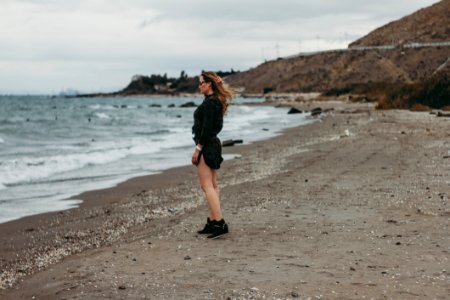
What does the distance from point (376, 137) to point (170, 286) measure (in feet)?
49.8

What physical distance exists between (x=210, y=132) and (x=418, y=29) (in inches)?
5407

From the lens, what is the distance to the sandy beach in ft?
15.7

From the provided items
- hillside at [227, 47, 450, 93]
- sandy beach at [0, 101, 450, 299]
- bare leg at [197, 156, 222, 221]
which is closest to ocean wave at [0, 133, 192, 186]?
sandy beach at [0, 101, 450, 299]

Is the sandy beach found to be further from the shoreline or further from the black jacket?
the black jacket

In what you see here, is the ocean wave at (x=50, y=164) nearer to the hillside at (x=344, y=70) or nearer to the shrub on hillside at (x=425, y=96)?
the shrub on hillside at (x=425, y=96)

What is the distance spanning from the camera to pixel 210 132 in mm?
6840

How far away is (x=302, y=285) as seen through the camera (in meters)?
4.70

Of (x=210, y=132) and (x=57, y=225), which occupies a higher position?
(x=210, y=132)

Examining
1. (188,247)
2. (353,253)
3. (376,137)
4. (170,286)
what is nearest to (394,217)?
(353,253)

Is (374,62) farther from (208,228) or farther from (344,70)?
(208,228)

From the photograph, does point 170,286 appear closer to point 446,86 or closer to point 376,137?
point 376,137

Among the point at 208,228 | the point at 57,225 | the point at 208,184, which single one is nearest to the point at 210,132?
the point at 208,184

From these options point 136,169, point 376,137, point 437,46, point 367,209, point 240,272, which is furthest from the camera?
point 437,46

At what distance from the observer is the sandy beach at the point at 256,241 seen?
479cm
